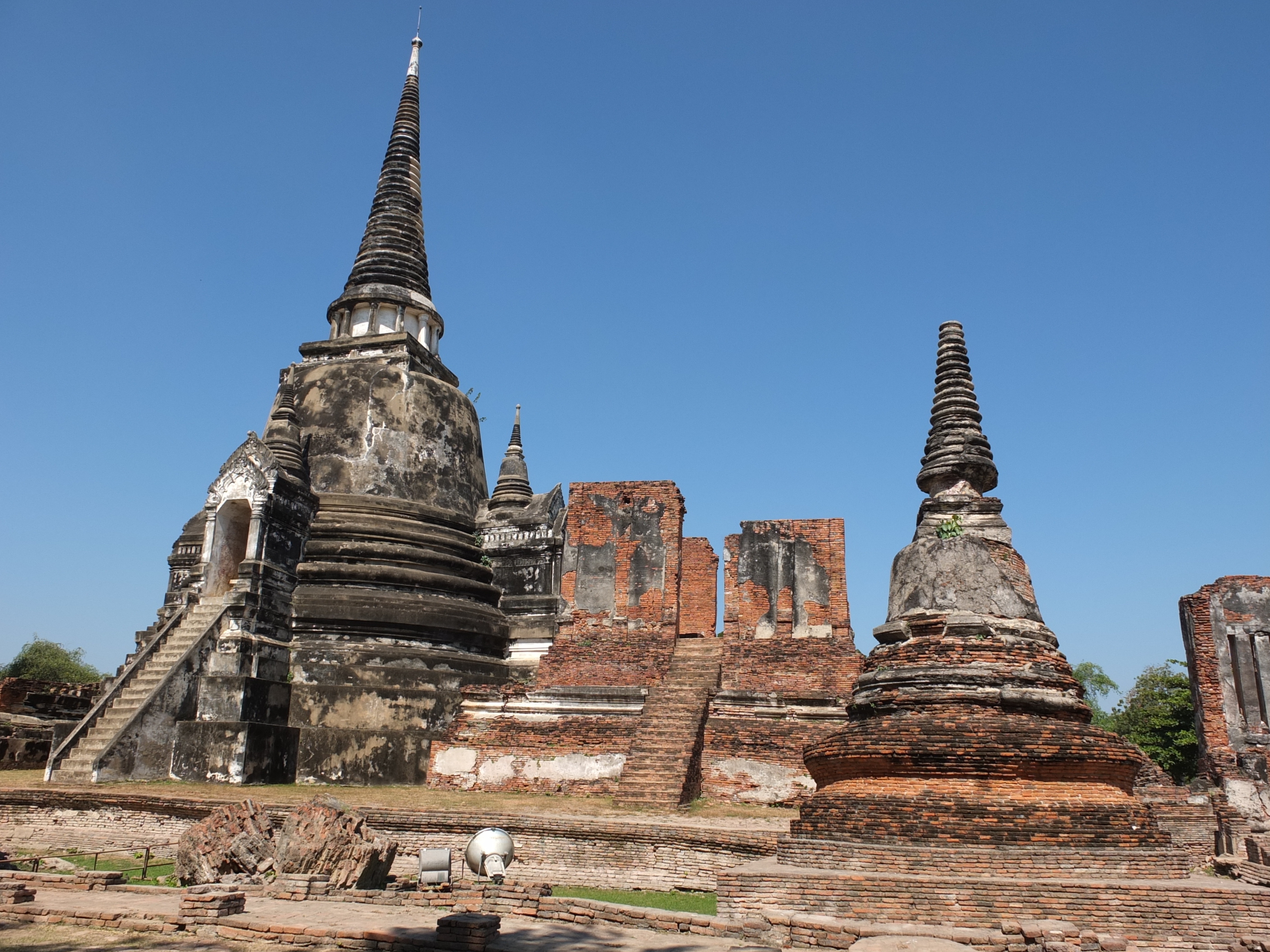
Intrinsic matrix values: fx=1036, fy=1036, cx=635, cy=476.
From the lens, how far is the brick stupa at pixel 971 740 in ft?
25.1

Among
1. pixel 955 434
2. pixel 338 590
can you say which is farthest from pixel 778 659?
pixel 338 590

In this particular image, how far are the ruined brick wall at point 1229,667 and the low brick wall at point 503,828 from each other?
12822mm

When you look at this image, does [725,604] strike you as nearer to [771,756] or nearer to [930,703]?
[771,756]

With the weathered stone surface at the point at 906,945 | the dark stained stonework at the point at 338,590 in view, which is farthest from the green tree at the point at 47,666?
the weathered stone surface at the point at 906,945

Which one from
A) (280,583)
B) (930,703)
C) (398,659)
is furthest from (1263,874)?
(280,583)

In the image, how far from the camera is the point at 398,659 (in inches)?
621

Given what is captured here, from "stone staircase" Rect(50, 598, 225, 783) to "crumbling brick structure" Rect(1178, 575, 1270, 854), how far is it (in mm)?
16809

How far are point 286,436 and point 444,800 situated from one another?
753 centimetres

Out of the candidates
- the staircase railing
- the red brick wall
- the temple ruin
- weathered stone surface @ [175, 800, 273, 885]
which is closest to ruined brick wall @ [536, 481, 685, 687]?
the temple ruin

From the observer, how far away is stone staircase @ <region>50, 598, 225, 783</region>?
12914 mm

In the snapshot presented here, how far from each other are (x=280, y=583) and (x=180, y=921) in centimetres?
954

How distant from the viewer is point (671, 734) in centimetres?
1323

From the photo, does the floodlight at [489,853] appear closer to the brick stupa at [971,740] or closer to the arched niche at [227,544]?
the brick stupa at [971,740]

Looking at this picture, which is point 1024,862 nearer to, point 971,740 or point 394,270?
point 971,740
